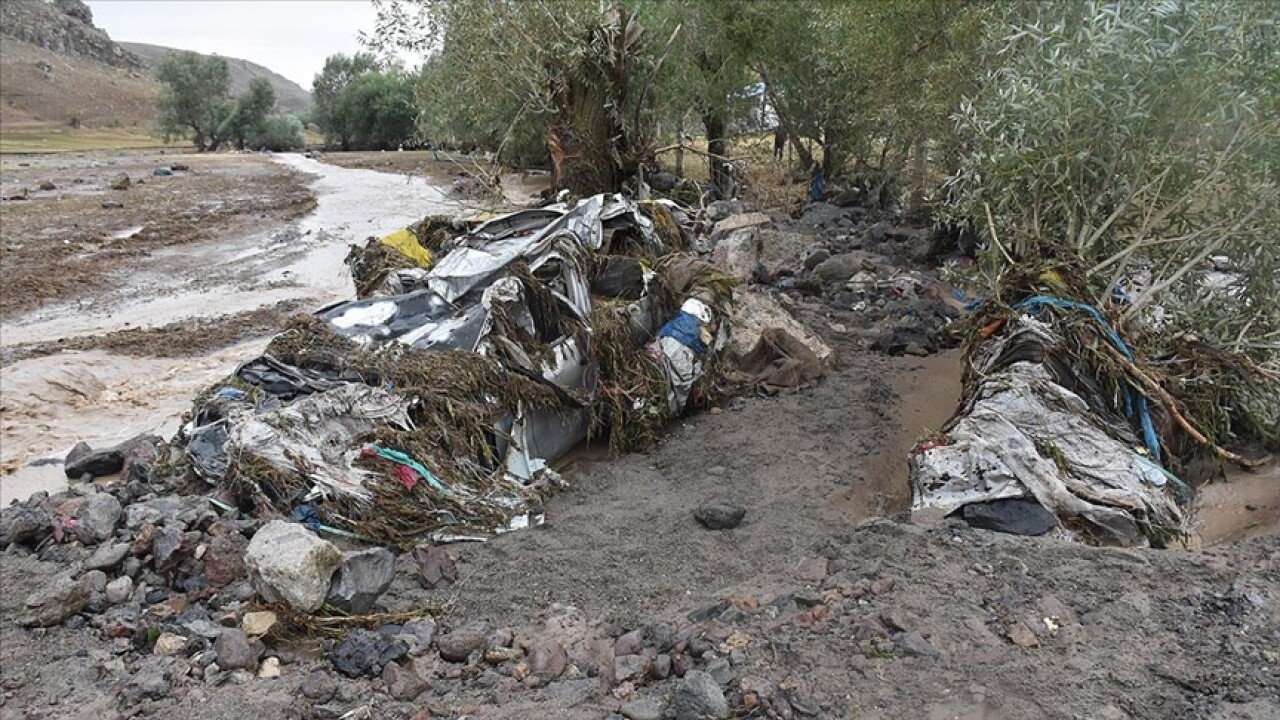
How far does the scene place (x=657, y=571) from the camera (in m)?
4.64

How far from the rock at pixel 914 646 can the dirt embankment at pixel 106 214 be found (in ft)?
42.2

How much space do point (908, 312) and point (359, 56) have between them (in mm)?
59110

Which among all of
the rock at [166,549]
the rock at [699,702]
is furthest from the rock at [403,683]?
the rock at [166,549]

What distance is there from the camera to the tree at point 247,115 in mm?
57844

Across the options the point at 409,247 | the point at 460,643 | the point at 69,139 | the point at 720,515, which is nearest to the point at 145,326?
the point at 409,247

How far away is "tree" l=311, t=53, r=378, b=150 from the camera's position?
57.0 meters

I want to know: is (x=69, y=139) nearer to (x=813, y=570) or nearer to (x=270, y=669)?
(x=270, y=669)

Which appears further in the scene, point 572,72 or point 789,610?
point 572,72

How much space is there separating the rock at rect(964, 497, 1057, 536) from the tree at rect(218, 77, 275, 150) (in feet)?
205

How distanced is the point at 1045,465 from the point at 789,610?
6.62 ft

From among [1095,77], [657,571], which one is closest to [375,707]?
[657,571]

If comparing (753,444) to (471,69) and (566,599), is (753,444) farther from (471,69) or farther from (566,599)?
(471,69)

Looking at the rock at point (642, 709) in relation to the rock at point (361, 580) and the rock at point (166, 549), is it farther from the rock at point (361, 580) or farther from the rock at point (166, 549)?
the rock at point (166, 549)

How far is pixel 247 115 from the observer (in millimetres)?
58312
